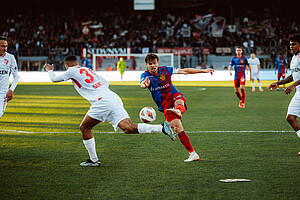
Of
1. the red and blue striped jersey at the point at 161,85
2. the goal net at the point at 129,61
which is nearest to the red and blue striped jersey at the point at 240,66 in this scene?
the red and blue striped jersey at the point at 161,85

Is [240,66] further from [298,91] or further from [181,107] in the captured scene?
[181,107]

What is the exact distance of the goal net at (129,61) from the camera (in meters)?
41.8

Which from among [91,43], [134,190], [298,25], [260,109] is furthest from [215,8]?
[134,190]

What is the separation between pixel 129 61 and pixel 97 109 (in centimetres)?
3522

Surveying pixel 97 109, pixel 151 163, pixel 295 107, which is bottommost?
pixel 151 163

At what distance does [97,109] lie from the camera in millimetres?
6859

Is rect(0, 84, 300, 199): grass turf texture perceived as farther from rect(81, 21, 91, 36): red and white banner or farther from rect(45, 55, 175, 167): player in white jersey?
rect(81, 21, 91, 36): red and white banner

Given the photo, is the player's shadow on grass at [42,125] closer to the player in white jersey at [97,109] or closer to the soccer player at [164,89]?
the soccer player at [164,89]

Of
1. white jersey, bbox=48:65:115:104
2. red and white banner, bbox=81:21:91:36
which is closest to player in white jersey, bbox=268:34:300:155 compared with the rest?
white jersey, bbox=48:65:115:104

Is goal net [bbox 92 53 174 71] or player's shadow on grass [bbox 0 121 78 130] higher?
goal net [bbox 92 53 174 71]

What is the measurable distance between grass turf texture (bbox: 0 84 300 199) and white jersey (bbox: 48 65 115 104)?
3.61ft

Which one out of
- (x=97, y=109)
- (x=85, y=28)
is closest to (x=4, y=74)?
(x=97, y=109)

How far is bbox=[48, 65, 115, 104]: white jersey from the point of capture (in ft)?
22.8

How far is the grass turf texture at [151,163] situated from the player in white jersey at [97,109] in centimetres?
55
